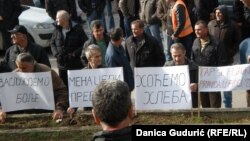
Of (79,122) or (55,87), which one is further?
(55,87)

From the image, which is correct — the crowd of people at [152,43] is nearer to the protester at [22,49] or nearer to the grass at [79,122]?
the protester at [22,49]

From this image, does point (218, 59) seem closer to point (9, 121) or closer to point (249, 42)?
point (249, 42)

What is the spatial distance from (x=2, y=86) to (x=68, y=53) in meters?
1.59

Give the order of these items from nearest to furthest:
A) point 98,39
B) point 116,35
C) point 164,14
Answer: point 116,35 < point 98,39 < point 164,14

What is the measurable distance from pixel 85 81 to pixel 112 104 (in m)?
4.31

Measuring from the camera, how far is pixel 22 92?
813 cm

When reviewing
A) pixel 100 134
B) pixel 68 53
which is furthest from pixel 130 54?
pixel 100 134

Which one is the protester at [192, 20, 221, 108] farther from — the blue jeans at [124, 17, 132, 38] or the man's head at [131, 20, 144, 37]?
the blue jeans at [124, 17, 132, 38]

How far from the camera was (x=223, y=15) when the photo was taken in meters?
9.65

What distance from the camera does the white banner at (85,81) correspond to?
313 inches

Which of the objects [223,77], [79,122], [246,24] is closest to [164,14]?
[246,24]

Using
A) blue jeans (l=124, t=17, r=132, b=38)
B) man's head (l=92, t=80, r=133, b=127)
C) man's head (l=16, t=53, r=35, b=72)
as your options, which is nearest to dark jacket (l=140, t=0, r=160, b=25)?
blue jeans (l=124, t=17, r=132, b=38)

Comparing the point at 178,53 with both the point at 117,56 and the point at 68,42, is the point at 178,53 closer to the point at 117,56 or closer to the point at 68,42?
the point at 117,56

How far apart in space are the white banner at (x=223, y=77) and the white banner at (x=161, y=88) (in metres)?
0.29
